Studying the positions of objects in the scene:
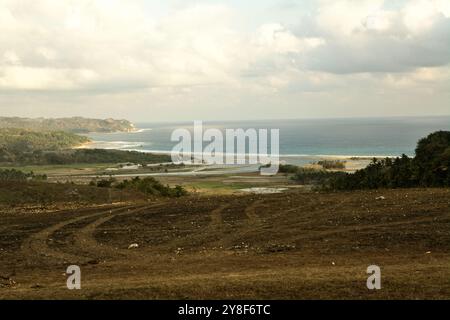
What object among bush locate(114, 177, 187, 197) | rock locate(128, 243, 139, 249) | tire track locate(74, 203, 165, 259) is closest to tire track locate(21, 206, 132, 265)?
tire track locate(74, 203, 165, 259)

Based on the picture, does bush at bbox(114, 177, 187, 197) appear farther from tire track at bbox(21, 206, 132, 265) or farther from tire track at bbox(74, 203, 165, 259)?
tire track at bbox(21, 206, 132, 265)

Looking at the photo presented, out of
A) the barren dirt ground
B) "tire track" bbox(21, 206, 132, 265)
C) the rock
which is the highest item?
the barren dirt ground

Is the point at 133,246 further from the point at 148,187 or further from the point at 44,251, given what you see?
the point at 148,187

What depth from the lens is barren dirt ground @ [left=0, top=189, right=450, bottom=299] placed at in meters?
10.9

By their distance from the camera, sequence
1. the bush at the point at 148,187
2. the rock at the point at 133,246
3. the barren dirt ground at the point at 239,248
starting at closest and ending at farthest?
the barren dirt ground at the point at 239,248, the rock at the point at 133,246, the bush at the point at 148,187

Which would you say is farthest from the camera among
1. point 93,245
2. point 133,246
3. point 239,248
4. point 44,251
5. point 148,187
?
point 148,187

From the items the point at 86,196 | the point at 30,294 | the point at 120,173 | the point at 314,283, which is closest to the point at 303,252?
the point at 314,283

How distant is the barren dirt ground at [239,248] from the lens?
10.9m

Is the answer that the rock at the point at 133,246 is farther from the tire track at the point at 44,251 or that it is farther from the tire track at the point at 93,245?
the tire track at the point at 44,251

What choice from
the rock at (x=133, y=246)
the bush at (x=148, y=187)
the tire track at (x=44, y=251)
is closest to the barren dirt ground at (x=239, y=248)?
the tire track at (x=44, y=251)

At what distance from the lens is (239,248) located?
16.8 m

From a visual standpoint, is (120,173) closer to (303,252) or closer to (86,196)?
(86,196)

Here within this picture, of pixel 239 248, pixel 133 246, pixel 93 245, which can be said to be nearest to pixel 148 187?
pixel 93 245
